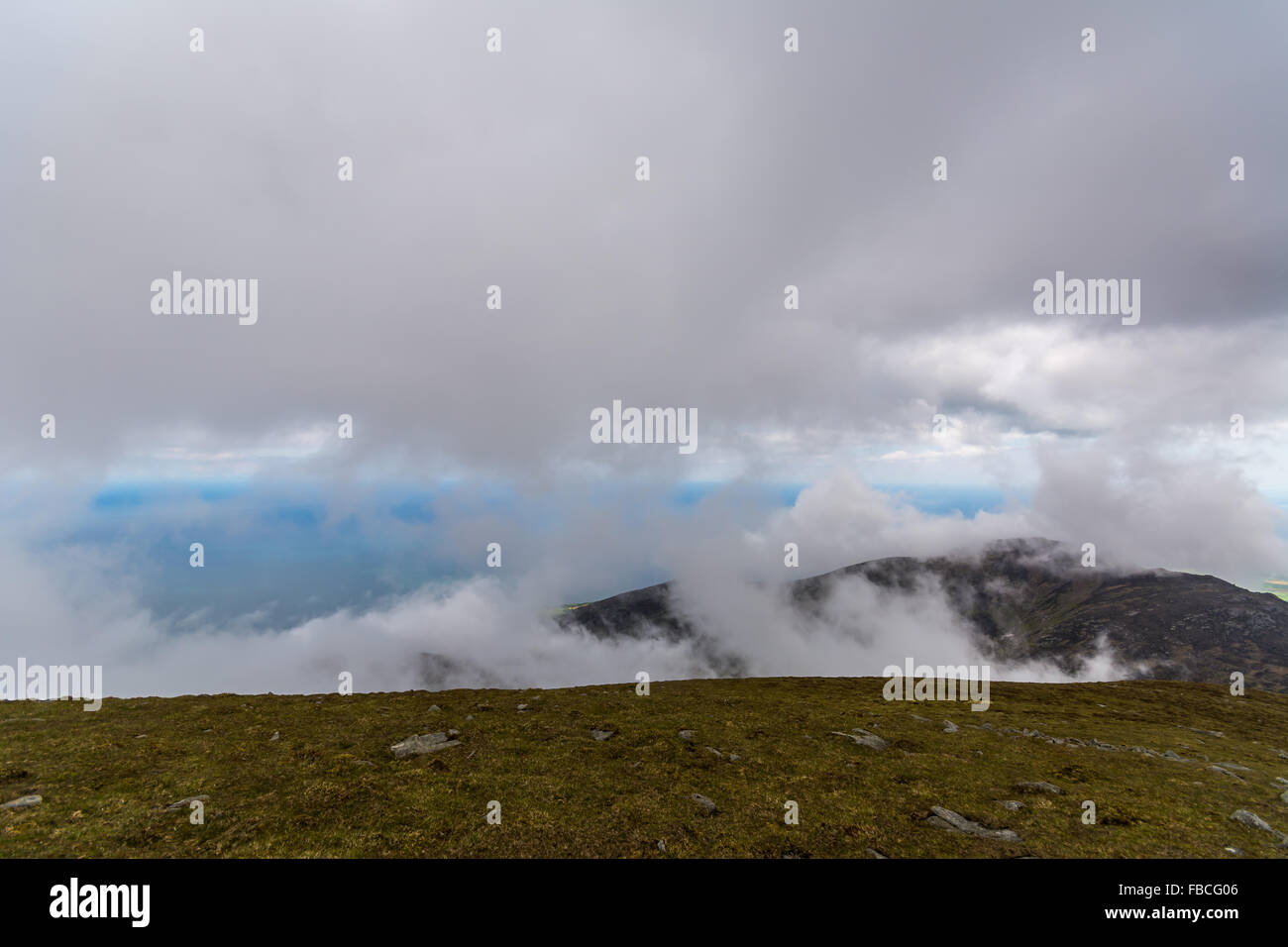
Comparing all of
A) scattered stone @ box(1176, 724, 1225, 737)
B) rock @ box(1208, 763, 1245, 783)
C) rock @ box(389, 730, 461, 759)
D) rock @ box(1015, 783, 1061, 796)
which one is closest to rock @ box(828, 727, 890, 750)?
rock @ box(1015, 783, 1061, 796)

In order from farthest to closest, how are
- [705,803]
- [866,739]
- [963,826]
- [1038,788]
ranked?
[866,739] < [1038,788] < [705,803] < [963,826]

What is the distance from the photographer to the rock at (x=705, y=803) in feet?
75.9

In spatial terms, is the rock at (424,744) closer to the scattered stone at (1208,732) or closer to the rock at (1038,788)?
the rock at (1038,788)

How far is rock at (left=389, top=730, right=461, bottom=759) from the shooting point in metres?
29.2

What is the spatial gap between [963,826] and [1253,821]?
15.7 metres

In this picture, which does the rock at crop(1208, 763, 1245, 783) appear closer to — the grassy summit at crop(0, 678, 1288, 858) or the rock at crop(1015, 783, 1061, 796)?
the grassy summit at crop(0, 678, 1288, 858)

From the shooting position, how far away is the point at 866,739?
35.3 meters

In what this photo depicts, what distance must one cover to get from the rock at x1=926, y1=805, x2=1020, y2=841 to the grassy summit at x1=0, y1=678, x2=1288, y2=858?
17.0 inches

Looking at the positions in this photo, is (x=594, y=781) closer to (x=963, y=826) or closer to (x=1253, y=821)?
(x=963, y=826)

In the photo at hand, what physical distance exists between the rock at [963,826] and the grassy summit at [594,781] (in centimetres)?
43

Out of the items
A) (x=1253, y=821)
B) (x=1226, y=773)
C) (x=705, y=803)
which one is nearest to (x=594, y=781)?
(x=705, y=803)

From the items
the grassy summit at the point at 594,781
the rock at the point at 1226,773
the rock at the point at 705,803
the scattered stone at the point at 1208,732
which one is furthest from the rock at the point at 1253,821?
the scattered stone at the point at 1208,732
